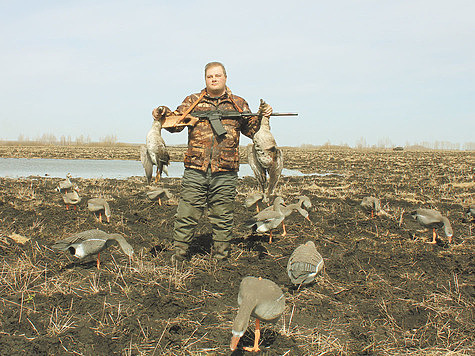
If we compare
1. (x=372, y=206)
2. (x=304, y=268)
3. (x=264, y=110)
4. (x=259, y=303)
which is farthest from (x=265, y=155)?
(x=372, y=206)

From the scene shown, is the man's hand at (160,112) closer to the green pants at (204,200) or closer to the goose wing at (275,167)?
the green pants at (204,200)

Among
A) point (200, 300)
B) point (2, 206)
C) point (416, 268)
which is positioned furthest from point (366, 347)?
point (2, 206)

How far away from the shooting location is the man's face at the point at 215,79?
520 centimetres

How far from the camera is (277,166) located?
18.8ft

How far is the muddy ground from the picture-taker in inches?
132

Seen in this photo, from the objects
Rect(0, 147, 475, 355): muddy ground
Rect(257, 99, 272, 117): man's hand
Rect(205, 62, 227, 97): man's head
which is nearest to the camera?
Rect(0, 147, 475, 355): muddy ground

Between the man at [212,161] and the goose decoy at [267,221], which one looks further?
the goose decoy at [267,221]

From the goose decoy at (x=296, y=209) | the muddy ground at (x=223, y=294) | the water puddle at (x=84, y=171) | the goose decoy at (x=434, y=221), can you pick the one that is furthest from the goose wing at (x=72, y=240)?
the water puddle at (x=84, y=171)

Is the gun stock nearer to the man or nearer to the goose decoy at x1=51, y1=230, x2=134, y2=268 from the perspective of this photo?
the man

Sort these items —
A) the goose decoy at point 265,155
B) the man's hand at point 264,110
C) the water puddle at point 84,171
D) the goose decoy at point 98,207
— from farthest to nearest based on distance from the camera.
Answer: the water puddle at point 84,171 → the goose decoy at point 98,207 → the goose decoy at point 265,155 → the man's hand at point 264,110

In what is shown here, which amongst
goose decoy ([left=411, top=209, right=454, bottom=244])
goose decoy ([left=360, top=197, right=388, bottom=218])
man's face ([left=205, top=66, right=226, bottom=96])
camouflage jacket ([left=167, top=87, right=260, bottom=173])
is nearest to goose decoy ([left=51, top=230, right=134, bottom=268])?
camouflage jacket ([left=167, top=87, right=260, bottom=173])

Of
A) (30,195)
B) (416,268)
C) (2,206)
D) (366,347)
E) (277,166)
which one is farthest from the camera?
(30,195)

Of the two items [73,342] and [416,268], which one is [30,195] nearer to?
[73,342]

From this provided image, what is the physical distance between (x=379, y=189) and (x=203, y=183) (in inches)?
426
